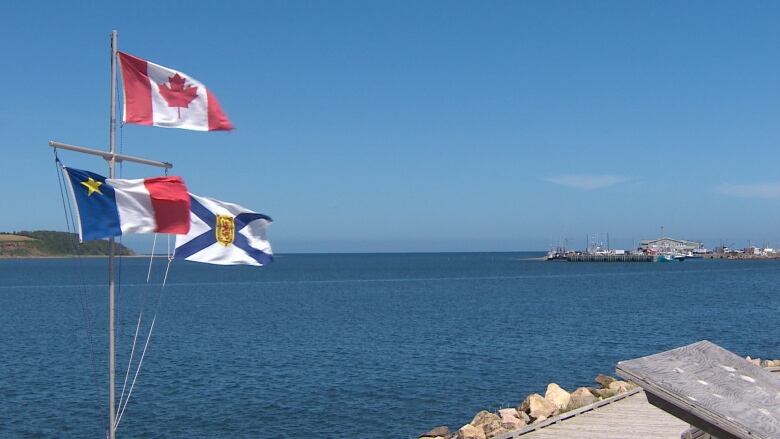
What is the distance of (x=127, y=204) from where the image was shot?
38.5ft

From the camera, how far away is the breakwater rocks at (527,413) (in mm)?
19812

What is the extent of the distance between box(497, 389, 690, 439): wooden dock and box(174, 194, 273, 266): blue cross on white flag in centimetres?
749

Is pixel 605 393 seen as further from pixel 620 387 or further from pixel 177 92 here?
pixel 177 92

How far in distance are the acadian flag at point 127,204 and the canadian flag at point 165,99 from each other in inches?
35.8

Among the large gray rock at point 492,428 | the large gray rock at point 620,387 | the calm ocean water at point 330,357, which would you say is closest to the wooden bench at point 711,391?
the large gray rock at point 492,428

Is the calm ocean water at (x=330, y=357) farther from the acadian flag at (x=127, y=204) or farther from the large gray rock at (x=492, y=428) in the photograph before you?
Result: the acadian flag at (x=127, y=204)

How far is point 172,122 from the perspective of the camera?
12477mm

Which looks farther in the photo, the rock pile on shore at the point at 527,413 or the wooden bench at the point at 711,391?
the rock pile on shore at the point at 527,413

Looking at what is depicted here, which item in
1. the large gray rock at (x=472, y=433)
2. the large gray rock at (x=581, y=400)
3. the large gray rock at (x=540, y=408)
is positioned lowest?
the large gray rock at (x=472, y=433)

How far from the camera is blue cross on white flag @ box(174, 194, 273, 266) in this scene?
1256cm

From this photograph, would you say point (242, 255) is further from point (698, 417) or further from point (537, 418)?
point (537, 418)

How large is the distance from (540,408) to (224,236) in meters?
11.7

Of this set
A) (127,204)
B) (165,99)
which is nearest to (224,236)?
(127,204)

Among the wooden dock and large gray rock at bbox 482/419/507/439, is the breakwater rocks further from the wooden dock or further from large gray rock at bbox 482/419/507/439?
the wooden dock
